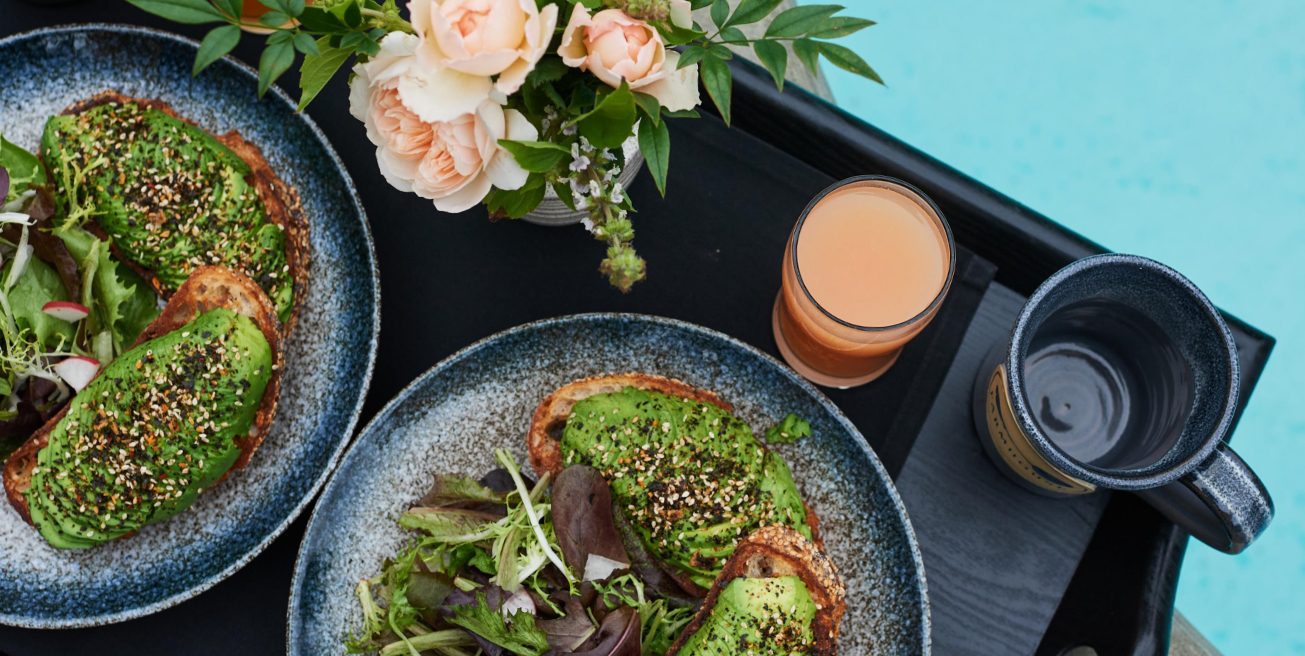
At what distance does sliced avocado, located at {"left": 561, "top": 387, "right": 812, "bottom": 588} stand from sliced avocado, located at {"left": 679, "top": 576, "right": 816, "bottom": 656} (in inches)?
2.7

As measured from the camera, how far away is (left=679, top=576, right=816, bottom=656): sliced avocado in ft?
4.23

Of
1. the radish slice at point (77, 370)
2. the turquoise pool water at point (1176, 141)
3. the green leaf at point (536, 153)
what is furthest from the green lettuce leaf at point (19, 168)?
the turquoise pool water at point (1176, 141)

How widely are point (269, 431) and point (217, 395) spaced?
0.11 metres

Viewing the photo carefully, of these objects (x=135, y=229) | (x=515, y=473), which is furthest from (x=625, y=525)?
(x=135, y=229)

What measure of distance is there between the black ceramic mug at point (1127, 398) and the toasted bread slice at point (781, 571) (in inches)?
12.6

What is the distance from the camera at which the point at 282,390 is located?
1482 millimetres

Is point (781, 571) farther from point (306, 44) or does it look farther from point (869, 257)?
point (306, 44)

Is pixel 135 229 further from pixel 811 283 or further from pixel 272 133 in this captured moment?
pixel 811 283

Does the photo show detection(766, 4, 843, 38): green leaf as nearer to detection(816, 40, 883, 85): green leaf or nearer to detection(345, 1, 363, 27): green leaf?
detection(816, 40, 883, 85): green leaf

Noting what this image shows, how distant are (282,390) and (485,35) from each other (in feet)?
2.83

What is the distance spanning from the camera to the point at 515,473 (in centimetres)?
141

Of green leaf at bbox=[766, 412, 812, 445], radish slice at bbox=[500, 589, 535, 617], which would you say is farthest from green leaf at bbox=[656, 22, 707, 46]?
radish slice at bbox=[500, 589, 535, 617]

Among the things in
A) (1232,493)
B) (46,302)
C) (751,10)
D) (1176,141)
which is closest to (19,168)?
(46,302)

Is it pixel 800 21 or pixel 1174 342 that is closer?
pixel 800 21
